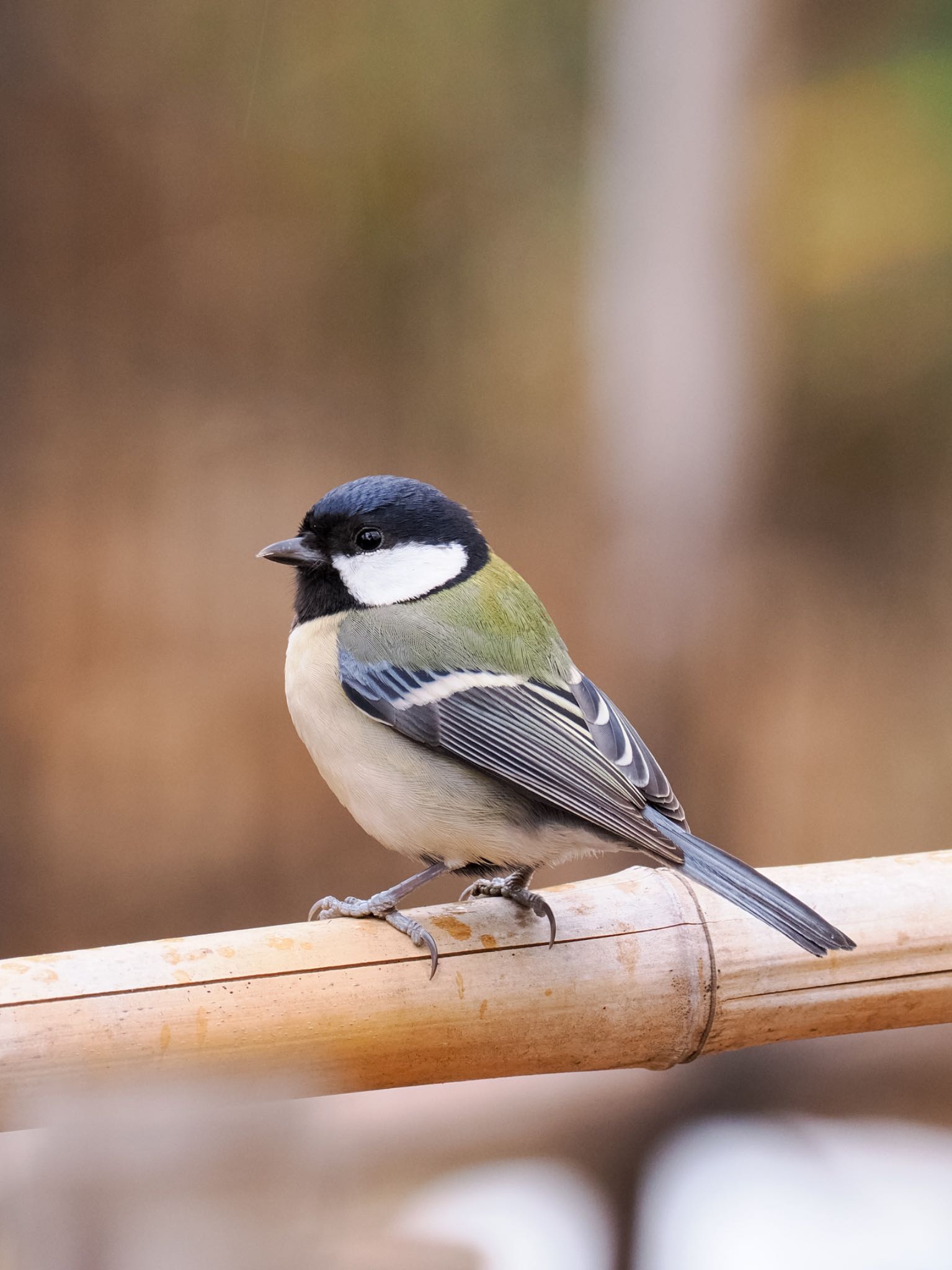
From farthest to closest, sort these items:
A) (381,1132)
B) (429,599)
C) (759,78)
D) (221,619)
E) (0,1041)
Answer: (221,619) → (759,78) → (381,1132) → (429,599) → (0,1041)

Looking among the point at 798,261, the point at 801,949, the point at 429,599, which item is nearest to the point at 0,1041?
the point at 429,599

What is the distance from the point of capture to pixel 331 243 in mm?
2969

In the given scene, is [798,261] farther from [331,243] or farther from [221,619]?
[221,619]

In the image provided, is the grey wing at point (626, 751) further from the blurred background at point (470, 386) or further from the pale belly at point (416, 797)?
the blurred background at point (470, 386)

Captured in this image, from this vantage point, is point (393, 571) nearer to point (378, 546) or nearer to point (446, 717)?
point (378, 546)

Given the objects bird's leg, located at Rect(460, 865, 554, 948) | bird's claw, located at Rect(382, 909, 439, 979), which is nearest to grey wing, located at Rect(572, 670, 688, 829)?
bird's leg, located at Rect(460, 865, 554, 948)

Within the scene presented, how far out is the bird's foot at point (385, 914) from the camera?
1188mm

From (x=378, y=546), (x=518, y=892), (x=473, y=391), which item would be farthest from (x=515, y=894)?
(x=473, y=391)

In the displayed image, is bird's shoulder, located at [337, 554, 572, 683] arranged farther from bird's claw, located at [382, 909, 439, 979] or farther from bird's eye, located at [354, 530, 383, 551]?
bird's claw, located at [382, 909, 439, 979]

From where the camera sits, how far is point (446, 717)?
4.25 ft

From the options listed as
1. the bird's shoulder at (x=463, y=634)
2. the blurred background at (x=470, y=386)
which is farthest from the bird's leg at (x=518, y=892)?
the blurred background at (x=470, y=386)

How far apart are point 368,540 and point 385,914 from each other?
42cm

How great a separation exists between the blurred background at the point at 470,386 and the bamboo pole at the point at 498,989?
1688mm

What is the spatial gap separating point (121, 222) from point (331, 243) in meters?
0.49
